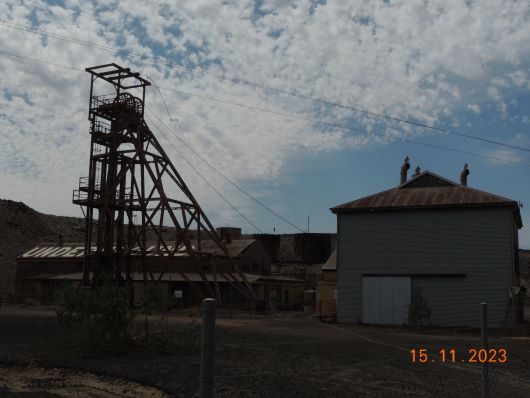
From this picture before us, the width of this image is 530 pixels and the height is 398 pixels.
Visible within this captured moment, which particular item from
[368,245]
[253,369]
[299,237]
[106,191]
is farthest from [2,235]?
[253,369]

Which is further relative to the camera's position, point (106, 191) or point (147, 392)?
point (106, 191)

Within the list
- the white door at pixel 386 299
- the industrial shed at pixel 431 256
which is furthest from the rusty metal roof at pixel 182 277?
the white door at pixel 386 299

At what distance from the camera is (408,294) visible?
97.0 ft

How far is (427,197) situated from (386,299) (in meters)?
6.03

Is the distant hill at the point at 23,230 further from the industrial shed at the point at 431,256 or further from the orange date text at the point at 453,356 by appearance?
the orange date text at the point at 453,356

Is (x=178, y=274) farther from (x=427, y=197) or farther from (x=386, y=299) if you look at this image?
(x=427, y=197)

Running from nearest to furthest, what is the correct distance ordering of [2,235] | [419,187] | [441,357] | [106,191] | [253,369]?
1. [253,369]
2. [441,357]
3. [419,187]
4. [106,191]
5. [2,235]

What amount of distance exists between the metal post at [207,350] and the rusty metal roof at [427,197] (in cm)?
2753

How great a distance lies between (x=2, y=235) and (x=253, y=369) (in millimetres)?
70217

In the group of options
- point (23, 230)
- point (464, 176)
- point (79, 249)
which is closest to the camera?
point (464, 176)

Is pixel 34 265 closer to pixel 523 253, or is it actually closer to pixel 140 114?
pixel 140 114

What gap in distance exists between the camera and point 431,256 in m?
29.5

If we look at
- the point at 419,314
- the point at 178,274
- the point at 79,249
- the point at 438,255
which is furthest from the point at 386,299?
the point at 79,249

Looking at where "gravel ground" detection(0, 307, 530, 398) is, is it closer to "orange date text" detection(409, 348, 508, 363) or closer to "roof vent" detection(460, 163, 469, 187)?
"orange date text" detection(409, 348, 508, 363)
